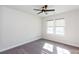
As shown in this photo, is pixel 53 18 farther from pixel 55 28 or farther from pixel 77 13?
pixel 77 13

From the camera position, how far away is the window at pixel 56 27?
16.2 ft

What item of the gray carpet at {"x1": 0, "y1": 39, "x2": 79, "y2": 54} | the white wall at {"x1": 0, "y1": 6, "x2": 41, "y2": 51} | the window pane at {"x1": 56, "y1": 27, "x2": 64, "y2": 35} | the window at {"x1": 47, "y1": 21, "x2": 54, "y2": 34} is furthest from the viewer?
the window at {"x1": 47, "y1": 21, "x2": 54, "y2": 34}

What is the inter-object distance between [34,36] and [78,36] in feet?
10.8

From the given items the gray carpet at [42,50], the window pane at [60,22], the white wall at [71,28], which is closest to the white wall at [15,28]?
the gray carpet at [42,50]

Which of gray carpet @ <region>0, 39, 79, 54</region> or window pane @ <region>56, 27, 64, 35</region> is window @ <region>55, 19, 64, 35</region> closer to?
window pane @ <region>56, 27, 64, 35</region>

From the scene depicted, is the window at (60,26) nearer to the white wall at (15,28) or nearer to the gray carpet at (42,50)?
the gray carpet at (42,50)

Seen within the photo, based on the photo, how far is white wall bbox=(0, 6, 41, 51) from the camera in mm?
3218

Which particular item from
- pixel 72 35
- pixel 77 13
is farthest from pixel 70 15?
pixel 72 35

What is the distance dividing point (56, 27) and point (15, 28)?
10.8ft

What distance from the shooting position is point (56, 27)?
5301mm

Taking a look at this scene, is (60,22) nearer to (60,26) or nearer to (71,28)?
(60,26)

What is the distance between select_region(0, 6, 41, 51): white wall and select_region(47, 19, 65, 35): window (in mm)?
1478

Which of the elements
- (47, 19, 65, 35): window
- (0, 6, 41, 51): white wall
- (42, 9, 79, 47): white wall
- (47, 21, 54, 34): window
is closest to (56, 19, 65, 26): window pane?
(47, 19, 65, 35): window

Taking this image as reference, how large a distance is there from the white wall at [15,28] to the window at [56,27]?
1478 mm
